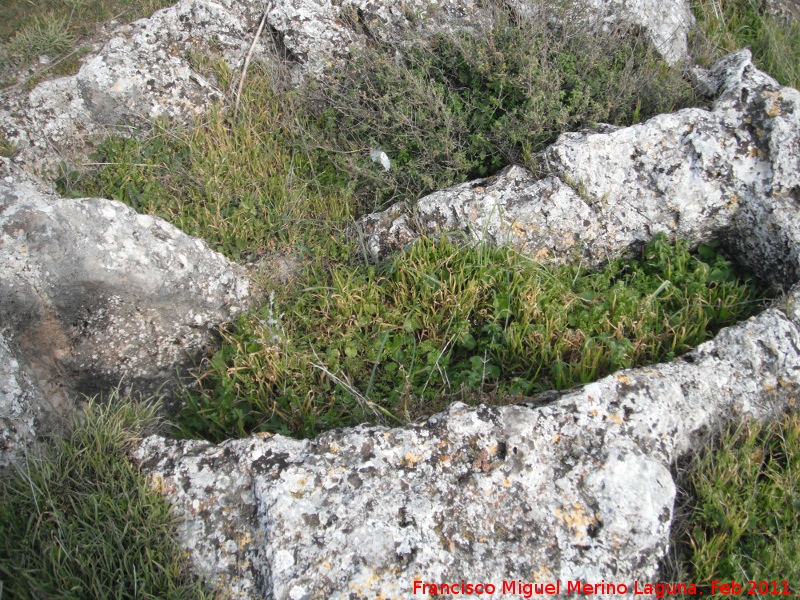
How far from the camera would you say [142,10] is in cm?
471

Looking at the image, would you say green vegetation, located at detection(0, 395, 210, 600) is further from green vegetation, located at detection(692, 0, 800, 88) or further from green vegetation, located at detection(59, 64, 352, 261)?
green vegetation, located at detection(692, 0, 800, 88)

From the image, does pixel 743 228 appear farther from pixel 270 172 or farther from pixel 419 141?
pixel 270 172

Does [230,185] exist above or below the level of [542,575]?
above

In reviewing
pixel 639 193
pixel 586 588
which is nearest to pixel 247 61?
pixel 639 193

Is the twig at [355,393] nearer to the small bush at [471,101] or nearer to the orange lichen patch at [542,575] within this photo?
the orange lichen patch at [542,575]

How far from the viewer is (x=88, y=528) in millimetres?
2443

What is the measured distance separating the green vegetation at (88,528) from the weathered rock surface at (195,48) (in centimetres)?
227

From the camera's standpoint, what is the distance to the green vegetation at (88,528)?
232 centimetres

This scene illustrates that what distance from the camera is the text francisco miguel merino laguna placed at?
2244mm

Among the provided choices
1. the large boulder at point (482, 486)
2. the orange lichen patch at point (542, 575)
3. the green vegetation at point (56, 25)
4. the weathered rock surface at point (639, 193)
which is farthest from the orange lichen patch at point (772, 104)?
the green vegetation at point (56, 25)

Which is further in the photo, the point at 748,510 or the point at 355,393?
the point at 355,393

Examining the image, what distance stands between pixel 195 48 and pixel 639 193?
3386 millimetres

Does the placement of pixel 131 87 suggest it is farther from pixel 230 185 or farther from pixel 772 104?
pixel 772 104

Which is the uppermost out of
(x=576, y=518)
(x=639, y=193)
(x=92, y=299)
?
(x=639, y=193)
